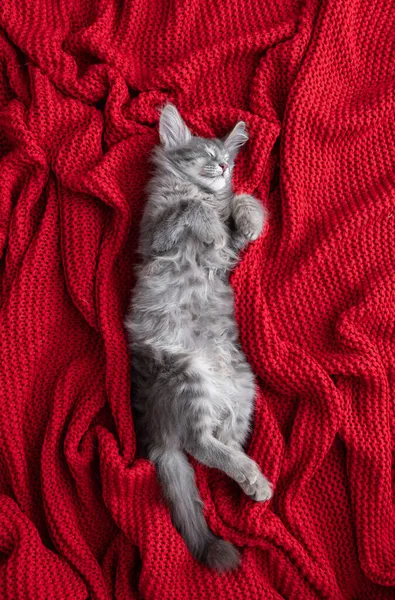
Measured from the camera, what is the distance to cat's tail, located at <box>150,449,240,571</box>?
1.32 metres

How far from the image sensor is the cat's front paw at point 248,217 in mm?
1430

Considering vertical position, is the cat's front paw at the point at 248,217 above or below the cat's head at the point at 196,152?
below

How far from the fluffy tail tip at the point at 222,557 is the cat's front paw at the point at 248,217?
75 centimetres

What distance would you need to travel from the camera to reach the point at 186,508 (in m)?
1.33

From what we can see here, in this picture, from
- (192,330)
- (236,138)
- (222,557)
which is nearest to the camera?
(222,557)

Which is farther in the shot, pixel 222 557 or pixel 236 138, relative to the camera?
pixel 236 138

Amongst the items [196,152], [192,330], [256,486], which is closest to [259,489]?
[256,486]

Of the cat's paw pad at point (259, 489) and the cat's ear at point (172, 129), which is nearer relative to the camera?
the cat's paw pad at point (259, 489)

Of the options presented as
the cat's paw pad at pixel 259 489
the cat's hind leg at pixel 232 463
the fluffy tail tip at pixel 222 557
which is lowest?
the fluffy tail tip at pixel 222 557

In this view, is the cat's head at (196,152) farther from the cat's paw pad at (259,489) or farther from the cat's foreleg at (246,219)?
the cat's paw pad at (259,489)

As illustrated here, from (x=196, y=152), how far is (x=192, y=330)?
470 millimetres

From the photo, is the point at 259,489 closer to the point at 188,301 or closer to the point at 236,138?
Result: the point at 188,301

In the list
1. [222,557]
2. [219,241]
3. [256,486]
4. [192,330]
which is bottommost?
[222,557]

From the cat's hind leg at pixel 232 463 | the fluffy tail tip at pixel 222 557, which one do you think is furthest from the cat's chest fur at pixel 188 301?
the fluffy tail tip at pixel 222 557
